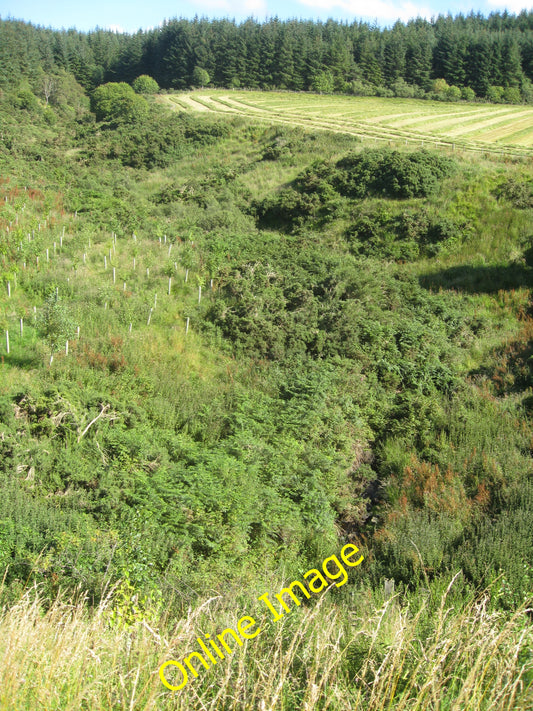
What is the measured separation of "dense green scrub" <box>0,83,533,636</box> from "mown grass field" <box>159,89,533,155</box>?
7.93 meters

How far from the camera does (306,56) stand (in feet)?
212

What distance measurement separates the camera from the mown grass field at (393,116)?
2939 centimetres

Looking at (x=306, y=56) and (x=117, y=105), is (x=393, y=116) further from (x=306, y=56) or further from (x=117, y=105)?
(x=306, y=56)

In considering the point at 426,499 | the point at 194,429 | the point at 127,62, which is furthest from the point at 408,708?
the point at 127,62

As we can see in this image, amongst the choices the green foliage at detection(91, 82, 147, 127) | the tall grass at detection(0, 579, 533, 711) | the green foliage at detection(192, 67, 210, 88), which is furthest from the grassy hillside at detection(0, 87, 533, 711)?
the green foliage at detection(192, 67, 210, 88)

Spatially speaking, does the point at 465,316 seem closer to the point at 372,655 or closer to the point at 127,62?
the point at 372,655

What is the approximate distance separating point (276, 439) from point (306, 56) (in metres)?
70.2

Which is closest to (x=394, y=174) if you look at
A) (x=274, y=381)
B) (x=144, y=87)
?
(x=274, y=381)

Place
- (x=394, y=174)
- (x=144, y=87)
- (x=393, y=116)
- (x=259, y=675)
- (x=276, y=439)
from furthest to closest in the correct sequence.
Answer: (x=144, y=87) → (x=393, y=116) → (x=394, y=174) → (x=276, y=439) → (x=259, y=675)

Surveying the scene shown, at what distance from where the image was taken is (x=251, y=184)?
2538 centimetres

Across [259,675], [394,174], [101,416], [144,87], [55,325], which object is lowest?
[101,416]

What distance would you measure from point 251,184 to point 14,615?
2468 cm

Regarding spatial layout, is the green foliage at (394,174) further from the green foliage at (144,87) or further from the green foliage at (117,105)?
the green foliage at (144,87)

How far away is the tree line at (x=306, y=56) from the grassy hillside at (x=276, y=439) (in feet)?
150
